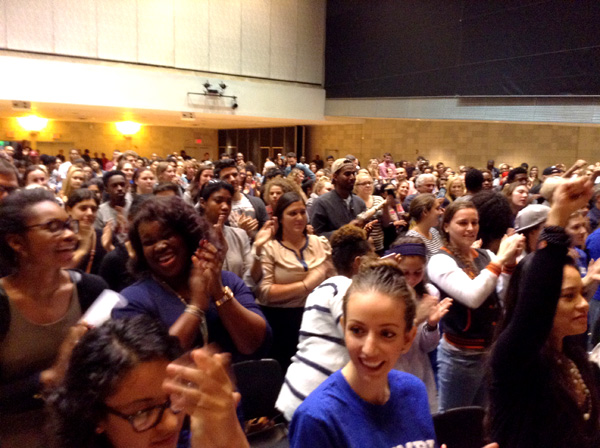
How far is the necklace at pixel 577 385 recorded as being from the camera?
1.78 metres

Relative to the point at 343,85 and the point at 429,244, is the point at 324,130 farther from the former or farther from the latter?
the point at 429,244

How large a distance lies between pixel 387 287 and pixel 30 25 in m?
14.4

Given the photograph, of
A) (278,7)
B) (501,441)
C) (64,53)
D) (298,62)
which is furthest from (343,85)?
(501,441)

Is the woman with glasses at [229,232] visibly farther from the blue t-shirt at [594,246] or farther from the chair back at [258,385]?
the blue t-shirt at [594,246]

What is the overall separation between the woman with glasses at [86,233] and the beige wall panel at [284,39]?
14196 mm

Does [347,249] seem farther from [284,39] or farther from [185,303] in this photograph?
[284,39]

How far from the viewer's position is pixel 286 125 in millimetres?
20938

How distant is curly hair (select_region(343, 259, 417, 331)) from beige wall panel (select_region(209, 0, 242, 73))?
1562cm

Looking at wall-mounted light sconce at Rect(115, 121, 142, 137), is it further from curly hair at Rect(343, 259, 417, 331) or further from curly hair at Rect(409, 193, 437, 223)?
curly hair at Rect(343, 259, 417, 331)

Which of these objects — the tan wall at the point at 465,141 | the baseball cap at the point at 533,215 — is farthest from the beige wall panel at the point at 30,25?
the baseball cap at the point at 533,215

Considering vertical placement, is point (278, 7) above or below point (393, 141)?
above

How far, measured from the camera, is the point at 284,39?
17312mm

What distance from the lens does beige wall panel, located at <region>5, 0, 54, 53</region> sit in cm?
1272

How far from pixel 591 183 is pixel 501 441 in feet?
3.30
